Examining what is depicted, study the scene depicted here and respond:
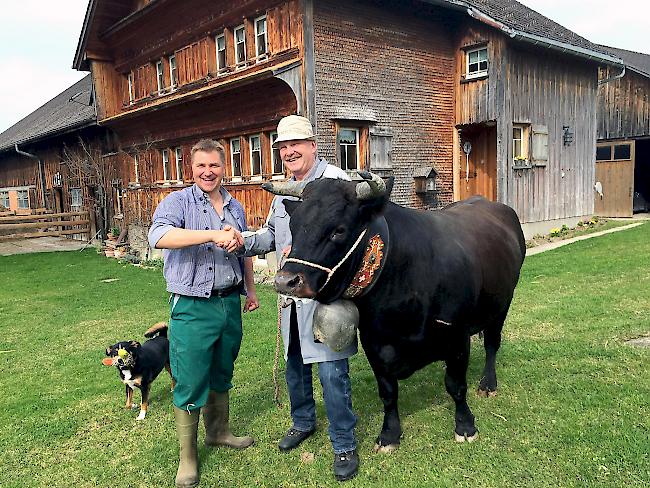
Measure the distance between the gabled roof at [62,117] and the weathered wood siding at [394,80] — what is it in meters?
10.5

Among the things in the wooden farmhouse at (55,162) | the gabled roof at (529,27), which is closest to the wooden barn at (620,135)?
the gabled roof at (529,27)

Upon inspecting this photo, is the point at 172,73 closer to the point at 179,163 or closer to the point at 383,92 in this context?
the point at 179,163

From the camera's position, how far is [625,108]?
60.8ft

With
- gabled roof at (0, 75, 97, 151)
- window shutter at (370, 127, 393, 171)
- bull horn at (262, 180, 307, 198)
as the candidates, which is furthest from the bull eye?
gabled roof at (0, 75, 97, 151)

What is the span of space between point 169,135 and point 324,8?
668 cm

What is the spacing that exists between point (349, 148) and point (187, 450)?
9373mm

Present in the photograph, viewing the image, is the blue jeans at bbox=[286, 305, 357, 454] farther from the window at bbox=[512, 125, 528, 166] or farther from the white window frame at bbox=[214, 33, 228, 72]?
the window at bbox=[512, 125, 528, 166]

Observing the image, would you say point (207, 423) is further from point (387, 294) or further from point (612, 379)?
point (612, 379)

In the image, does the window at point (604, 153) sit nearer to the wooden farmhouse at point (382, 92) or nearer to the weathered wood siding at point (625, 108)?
the weathered wood siding at point (625, 108)

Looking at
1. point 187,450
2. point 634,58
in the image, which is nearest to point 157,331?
point 187,450

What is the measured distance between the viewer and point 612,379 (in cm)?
427

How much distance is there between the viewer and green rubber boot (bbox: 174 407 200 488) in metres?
3.16

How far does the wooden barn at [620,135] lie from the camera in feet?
59.7

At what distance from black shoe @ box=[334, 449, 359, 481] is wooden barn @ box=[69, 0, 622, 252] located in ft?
27.6
